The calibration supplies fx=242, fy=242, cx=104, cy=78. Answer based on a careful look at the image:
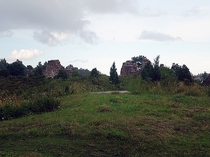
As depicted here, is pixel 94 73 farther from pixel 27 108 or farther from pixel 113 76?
pixel 27 108

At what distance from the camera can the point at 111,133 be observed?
540cm

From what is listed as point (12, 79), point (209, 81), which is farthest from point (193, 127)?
point (12, 79)

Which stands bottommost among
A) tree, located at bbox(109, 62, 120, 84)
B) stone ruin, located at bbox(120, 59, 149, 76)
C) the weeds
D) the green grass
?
the green grass

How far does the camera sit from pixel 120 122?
617cm

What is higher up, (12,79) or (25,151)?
(12,79)

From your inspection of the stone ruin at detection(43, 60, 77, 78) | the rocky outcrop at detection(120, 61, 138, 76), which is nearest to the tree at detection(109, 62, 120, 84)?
the rocky outcrop at detection(120, 61, 138, 76)

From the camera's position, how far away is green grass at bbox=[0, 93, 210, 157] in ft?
15.1

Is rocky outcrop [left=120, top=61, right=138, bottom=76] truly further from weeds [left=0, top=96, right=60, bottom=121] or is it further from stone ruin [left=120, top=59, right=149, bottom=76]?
weeds [left=0, top=96, right=60, bottom=121]

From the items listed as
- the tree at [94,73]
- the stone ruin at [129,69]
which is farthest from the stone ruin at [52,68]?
the stone ruin at [129,69]

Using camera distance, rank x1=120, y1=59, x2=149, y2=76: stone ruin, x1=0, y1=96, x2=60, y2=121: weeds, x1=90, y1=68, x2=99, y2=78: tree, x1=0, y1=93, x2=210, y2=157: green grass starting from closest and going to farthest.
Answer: x1=0, y1=93, x2=210, y2=157: green grass, x1=0, y1=96, x2=60, y2=121: weeds, x1=90, y1=68, x2=99, y2=78: tree, x1=120, y1=59, x2=149, y2=76: stone ruin

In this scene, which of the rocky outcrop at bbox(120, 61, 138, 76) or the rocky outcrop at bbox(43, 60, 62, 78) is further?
the rocky outcrop at bbox(120, 61, 138, 76)

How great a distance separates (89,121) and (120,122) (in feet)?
2.70

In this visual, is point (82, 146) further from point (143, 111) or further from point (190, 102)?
point (190, 102)

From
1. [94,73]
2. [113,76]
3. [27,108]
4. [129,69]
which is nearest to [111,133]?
[27,108]
